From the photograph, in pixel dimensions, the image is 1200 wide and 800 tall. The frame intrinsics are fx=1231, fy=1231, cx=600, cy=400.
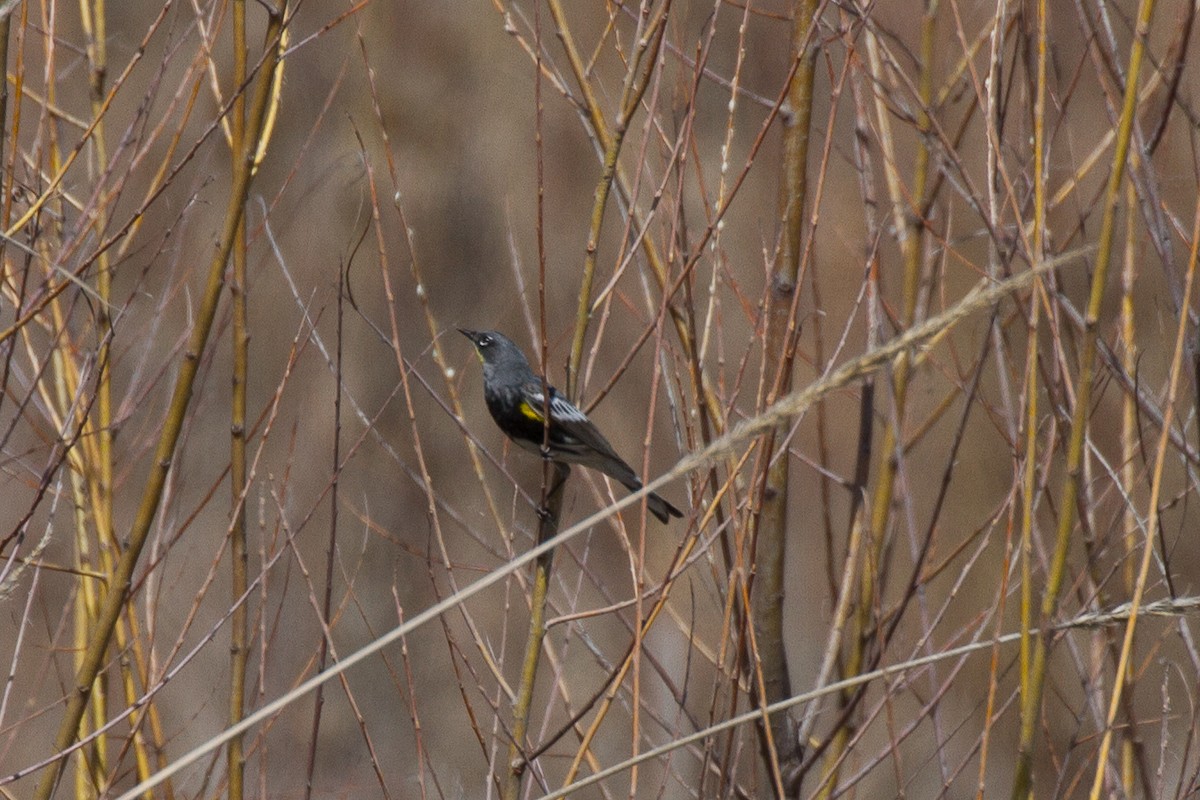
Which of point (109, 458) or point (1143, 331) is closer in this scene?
point (109, 458)

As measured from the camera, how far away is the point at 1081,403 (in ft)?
5.74

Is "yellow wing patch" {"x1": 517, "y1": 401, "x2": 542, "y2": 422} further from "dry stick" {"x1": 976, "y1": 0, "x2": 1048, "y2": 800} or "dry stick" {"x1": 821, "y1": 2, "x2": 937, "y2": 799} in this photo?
"dry stick" {"x1": 976, "y1": 0, "x2": 1048, "y2": 800}

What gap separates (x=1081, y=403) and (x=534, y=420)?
2623 millimetres

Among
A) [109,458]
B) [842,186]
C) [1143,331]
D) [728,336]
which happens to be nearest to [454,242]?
[728,336]

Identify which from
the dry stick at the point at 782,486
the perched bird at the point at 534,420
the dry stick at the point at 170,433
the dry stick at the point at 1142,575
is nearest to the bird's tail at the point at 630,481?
the perched bird at the point at 534,420

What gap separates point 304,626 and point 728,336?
13.2ft

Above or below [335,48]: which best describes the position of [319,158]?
below

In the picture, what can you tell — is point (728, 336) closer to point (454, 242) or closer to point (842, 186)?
point (842, 186)

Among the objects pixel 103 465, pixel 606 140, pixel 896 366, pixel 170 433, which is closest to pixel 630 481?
pixel 896 366

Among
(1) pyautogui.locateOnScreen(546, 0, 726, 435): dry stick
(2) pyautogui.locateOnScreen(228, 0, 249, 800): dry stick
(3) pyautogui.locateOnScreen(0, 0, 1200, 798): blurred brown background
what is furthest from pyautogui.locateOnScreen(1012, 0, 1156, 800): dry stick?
(3) pyautogui.locateOnScreen(0, 0, 1200, 798): blurred brown background

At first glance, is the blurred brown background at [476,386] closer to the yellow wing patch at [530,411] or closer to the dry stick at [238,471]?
the yellow wing patch at [530,411]

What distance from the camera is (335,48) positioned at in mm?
9891

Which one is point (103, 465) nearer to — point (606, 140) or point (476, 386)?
point (606, 140)

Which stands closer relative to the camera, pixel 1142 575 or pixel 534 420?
pixel 1142 575
